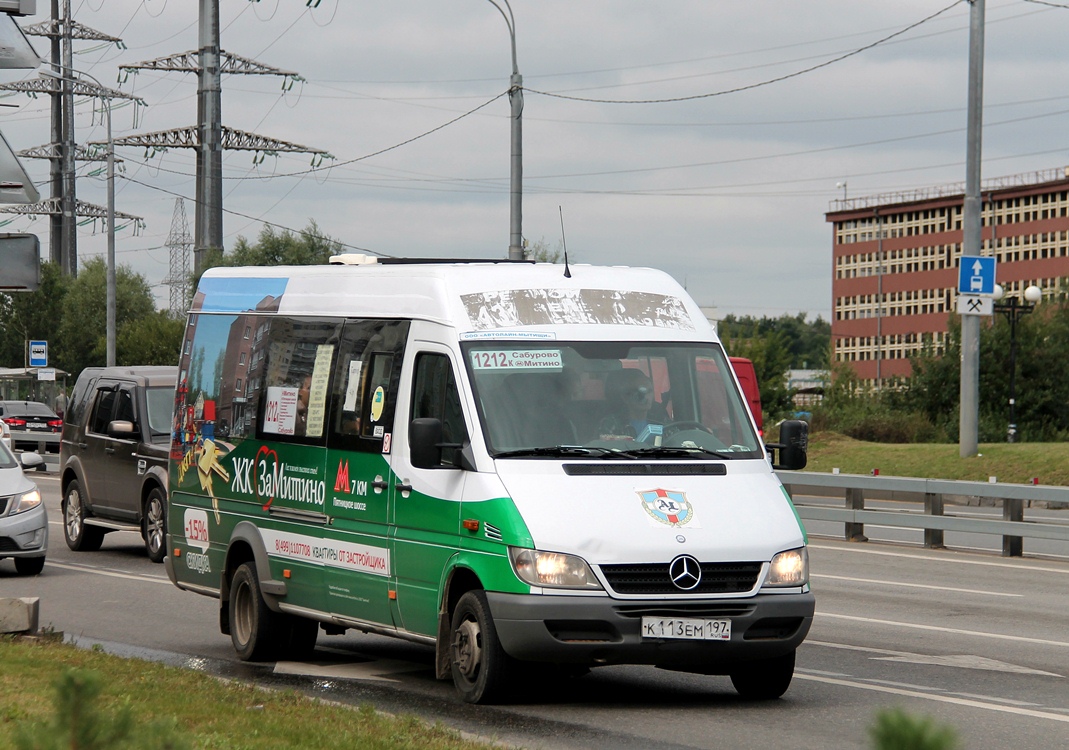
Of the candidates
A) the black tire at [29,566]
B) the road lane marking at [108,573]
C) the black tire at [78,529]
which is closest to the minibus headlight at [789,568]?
the road lane marking at [108,573]

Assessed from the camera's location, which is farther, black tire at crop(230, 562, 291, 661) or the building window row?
the building window row

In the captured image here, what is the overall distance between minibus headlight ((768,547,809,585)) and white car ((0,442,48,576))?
32.6ft

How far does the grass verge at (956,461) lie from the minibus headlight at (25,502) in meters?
17.1

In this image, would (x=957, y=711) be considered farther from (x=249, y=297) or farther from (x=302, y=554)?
(x=249, y=297)

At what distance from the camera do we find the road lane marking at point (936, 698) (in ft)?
28.0

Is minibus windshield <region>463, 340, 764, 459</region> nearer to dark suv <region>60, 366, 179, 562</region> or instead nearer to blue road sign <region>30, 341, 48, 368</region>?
dark suv <region>60, 366, 179, 562</region>

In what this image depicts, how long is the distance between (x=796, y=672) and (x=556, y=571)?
2548 mm

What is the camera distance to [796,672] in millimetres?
10023

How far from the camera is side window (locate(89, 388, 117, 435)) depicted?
63.9ft

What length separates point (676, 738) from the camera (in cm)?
780

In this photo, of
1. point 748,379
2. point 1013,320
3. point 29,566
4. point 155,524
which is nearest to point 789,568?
point 29,566

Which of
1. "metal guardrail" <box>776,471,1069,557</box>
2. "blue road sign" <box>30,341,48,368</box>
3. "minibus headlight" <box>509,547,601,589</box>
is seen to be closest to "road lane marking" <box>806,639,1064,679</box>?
"minibus headlight" <box>509,547,601,589</box>

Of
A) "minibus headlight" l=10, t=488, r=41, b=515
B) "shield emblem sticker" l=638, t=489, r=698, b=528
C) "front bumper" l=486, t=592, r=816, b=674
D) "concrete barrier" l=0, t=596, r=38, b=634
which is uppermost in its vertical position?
"shield emblem sticker" l=638, t=489, r=698, b=528

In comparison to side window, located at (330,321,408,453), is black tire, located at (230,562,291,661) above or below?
below
